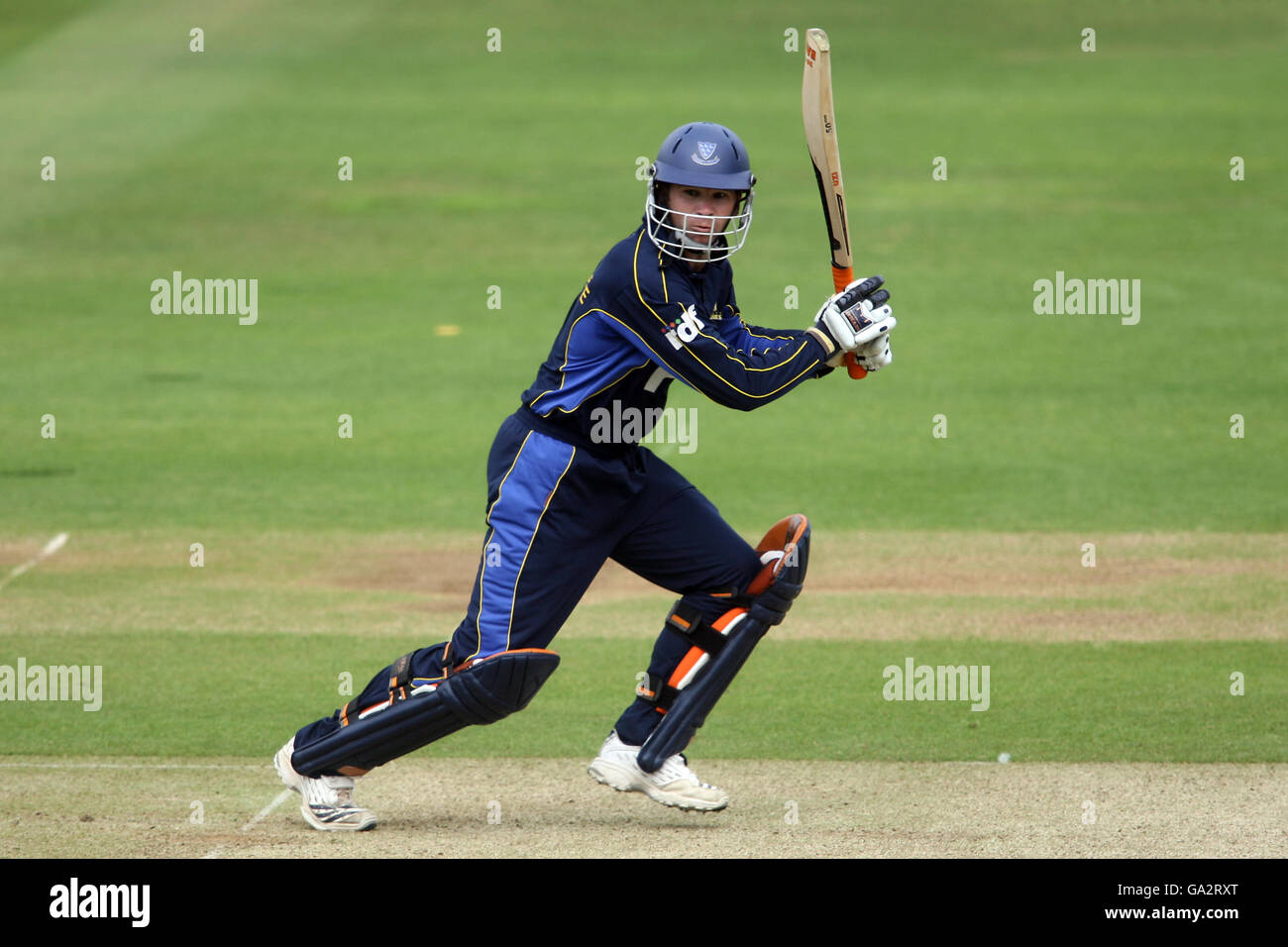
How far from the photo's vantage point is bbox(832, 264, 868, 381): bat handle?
18.7ft

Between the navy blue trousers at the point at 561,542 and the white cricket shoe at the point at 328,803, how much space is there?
12cm

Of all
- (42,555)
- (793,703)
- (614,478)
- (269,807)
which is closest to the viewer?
(614,478)

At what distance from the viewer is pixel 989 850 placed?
5281 millimetres

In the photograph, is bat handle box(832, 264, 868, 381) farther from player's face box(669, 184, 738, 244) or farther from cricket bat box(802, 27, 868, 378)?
player's face box(669, 184, 738, 244)

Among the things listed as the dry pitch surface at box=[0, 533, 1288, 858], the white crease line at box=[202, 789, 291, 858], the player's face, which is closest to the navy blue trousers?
the white crease line at box=[202, 789, 291, 858]

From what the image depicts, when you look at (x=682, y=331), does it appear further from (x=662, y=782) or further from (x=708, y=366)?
(x=662, y=782)

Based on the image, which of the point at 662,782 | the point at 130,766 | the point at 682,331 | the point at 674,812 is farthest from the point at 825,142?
the point at 130,766

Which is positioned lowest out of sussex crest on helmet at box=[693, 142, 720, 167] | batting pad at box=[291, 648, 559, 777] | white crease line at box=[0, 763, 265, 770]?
white crease line at box=[0, 763, 265, 770]

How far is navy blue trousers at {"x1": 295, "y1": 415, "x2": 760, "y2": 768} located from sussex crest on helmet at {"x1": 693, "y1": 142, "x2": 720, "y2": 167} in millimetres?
973

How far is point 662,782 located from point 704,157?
2.09m

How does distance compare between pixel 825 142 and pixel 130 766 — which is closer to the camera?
pixel 825 142

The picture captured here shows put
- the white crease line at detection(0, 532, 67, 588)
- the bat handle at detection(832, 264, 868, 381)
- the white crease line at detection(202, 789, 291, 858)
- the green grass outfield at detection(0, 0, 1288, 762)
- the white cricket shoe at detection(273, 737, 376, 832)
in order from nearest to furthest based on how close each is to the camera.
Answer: the white crease line at detection(202, 789, 291, 858) → the white cricket shoe at detection(273, 737, 376, 832) → the bat handle at detection(832, 264, 868, 381) → the green grass outfield at detection(0, 0, 1288, 762) → the white crease line at detection(0, 532, 67, 588)

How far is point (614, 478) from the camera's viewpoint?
5.58 metres

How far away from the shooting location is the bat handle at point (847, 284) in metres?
5.71
